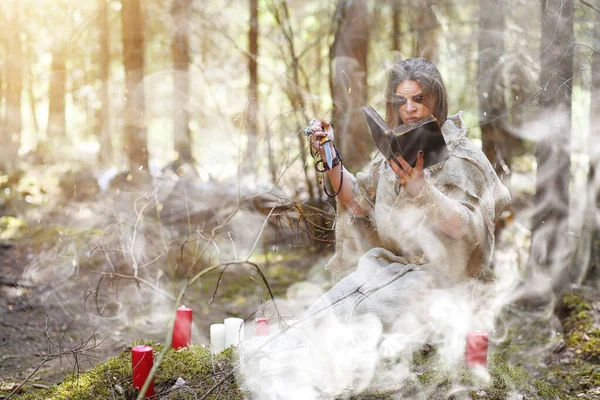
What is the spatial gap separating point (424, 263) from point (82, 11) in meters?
13.0

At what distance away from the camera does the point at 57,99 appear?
15234mm

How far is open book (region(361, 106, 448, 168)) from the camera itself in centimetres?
267

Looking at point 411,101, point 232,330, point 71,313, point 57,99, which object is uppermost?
point 411,101

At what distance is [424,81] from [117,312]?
378 cm

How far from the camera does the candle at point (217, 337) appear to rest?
3650 millimetres

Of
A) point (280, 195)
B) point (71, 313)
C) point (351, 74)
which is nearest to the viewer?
point (71, 313)

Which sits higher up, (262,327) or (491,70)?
(491,70)

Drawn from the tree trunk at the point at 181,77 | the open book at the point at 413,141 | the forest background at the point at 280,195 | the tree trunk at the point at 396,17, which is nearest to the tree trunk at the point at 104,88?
the tree trunk at the point at 181,77

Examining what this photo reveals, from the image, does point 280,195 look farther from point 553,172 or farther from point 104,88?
point 104,88

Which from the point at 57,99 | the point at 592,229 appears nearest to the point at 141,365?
the point at 592,229

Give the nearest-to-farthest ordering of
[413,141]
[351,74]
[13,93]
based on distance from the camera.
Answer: [413,141], [351,74], [13,93]

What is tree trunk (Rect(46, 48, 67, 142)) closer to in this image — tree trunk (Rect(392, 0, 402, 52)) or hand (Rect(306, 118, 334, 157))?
tree trunk (Rect(392, 0, 402, 52))

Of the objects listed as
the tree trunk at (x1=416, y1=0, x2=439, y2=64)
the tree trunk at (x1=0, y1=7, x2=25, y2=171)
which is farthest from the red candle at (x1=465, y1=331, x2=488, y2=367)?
→ the tree trunk at (x1=0, y1=7, x2=25, y2=171)

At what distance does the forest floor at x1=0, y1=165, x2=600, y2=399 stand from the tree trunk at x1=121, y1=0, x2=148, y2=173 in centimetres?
118
